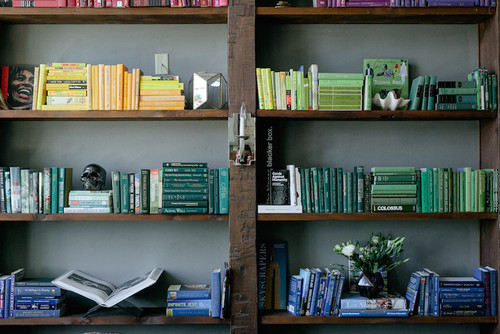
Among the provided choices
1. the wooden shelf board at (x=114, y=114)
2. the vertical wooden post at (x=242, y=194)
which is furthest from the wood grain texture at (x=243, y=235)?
the wooden shelf board at (x=114, y=114)

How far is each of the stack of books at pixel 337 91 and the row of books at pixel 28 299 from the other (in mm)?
1704

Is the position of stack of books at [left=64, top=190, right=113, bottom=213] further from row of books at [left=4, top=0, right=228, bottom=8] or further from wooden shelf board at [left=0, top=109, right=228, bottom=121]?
row of books at [left=4, top=0, right=228, bottom=8]

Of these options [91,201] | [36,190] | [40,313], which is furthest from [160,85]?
[40,313]

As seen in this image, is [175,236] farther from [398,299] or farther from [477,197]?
[477,197]

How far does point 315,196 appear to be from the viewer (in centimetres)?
228

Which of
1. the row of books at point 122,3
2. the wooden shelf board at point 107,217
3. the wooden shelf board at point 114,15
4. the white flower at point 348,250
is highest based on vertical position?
the row of books at point 122,3

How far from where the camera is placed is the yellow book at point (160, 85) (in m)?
2.30

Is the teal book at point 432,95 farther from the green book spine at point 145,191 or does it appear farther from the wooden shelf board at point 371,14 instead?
the green book spine at point 145,191

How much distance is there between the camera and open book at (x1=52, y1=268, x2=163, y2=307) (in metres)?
2.20

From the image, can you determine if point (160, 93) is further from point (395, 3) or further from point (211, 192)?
point (395, 3)

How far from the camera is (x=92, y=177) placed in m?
2.29

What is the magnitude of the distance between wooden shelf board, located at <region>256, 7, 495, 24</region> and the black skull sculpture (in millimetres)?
1187

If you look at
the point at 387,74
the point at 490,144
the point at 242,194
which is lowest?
the point at 242,194

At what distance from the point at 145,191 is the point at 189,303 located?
2.05 ft
